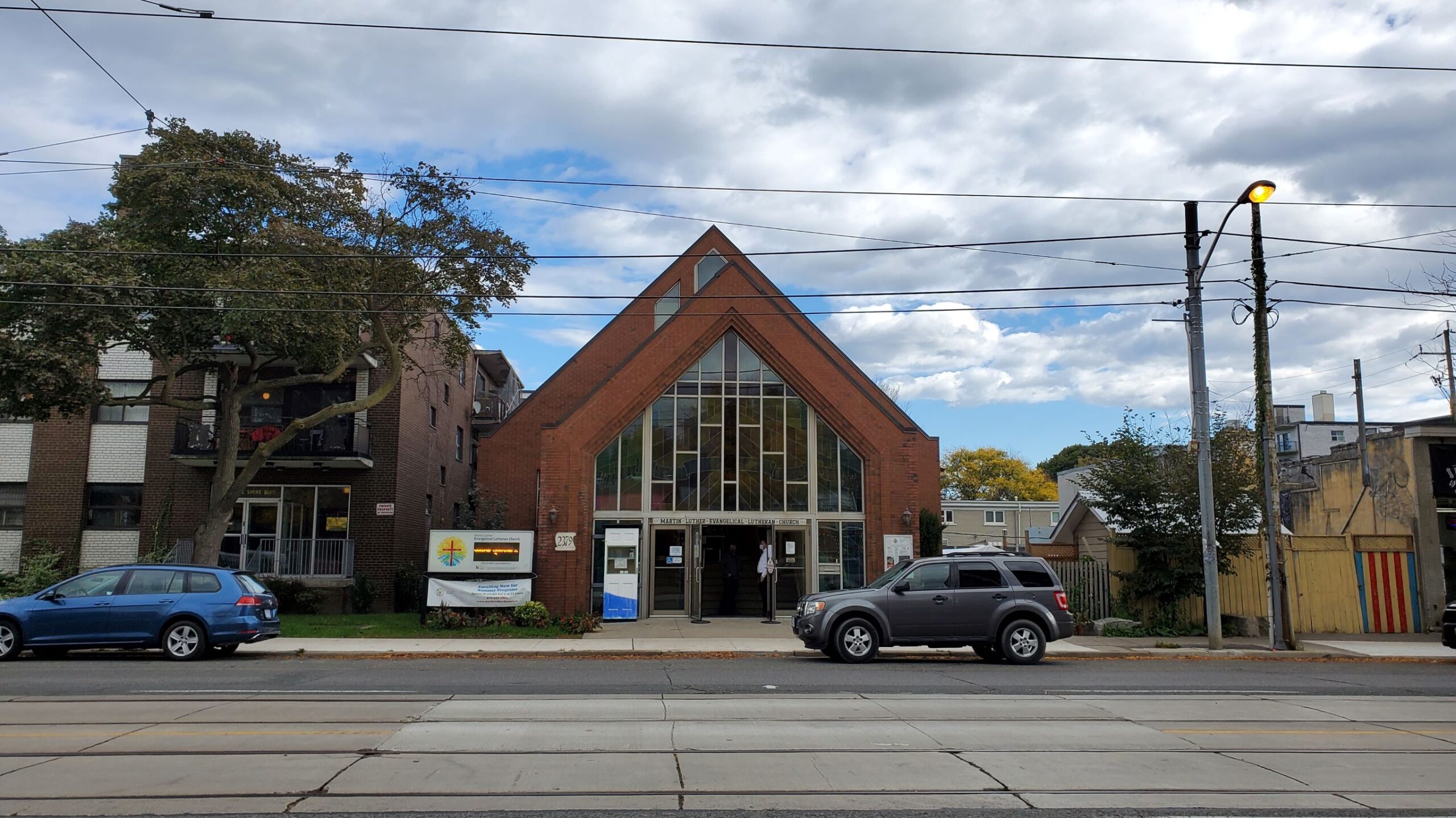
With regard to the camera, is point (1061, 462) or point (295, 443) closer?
point (295, 443)

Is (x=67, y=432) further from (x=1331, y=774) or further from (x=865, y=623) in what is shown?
(x=1331, y=774)

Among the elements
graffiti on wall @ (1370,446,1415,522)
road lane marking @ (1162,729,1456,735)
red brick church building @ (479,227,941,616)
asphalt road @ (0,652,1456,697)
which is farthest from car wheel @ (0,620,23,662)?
graffiti on wall @ (1370,446,1415,522)

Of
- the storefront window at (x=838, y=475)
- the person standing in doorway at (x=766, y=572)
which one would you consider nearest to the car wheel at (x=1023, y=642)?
the person standing in doorway at (x=766, y=572)

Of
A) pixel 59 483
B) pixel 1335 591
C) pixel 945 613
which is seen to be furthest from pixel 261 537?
pixel 1335 591

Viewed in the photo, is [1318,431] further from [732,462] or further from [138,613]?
[138,613]

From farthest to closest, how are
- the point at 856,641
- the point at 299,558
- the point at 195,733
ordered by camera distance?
the point at 299,558, the point at 856,641, the point at 195,733

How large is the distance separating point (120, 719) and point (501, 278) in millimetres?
14200

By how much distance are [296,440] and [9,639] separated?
1112cm

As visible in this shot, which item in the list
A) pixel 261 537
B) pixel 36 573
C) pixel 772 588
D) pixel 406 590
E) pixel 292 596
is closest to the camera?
pixel 772 588

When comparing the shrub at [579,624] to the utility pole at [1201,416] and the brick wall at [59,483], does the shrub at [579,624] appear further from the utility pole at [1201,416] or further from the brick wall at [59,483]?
the brick wall at [59,483]

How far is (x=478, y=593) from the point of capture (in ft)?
67.6

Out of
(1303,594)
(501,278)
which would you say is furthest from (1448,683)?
(501,278)

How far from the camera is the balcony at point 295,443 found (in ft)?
83.8

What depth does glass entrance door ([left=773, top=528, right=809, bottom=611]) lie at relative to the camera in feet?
76.8
